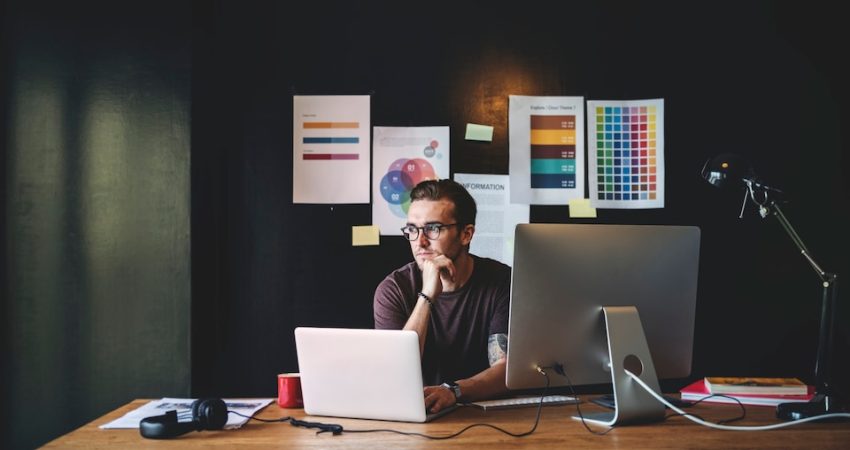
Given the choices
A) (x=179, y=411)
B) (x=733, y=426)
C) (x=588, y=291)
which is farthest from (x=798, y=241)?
(x=179, y=411)

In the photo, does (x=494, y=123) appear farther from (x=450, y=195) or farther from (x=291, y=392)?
(x=291, y=392)

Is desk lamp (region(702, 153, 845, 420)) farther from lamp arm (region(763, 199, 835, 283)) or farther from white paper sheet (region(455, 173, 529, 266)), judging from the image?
white paper sheet (region(455, 173, 529, 266))

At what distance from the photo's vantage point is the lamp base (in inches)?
62.6

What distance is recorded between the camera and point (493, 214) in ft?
9.02

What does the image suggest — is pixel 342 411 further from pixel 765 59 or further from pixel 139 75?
pixel 765 59

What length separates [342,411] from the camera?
157 cm

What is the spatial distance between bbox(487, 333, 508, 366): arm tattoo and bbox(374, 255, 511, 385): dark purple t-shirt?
0.11 meters

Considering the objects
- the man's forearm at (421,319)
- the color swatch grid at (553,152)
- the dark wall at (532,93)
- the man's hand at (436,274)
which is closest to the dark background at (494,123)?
the dark wall at (532,93)

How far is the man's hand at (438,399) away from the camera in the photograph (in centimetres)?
160

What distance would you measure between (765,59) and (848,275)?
3.07 feet

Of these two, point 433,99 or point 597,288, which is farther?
point 433,99

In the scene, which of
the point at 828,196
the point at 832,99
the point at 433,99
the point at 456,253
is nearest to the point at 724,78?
the point at 832,99

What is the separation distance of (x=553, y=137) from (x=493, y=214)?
1.31 ft

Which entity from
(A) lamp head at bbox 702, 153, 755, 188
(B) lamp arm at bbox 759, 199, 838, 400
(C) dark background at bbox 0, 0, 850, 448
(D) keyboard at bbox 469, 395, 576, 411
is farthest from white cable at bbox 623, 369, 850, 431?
(C) dark background at bbox 0, 0, 850, 448
